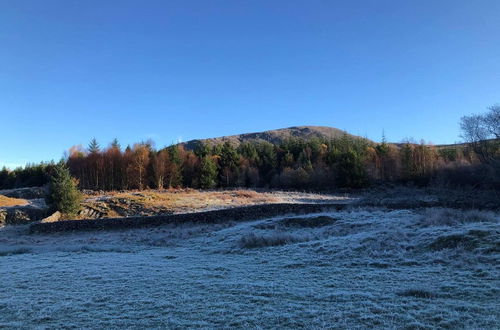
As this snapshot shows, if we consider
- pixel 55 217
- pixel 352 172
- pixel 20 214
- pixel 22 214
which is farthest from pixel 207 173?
pixel 55 217

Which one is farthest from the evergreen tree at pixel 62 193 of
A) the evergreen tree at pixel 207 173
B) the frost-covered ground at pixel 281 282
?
the evergreen tree at pixel 207 173

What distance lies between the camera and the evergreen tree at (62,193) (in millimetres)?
25781

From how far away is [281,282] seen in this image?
7.28 metres

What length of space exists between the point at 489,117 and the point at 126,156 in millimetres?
52031

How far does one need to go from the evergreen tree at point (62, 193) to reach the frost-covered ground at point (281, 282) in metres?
13.1

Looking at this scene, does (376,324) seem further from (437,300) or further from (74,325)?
(74,325)

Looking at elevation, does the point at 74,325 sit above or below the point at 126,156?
below

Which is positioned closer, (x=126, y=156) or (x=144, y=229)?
(x=144, y=229)

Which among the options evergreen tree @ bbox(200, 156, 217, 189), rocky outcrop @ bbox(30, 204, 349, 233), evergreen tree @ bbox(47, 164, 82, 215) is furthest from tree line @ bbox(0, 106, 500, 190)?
rocky outcrop @ bbox(30, 204, 349, 233)

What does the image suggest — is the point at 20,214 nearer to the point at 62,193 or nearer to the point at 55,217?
the point at 62,193

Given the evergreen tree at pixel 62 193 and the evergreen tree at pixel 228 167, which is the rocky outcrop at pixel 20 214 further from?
the evergreen tree at pixel 228 167

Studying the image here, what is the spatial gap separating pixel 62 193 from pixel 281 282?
24522 millimetres

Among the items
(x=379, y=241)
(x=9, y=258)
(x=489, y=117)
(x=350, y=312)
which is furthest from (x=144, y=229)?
(x=489, y=117)

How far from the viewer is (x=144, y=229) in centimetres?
2025
